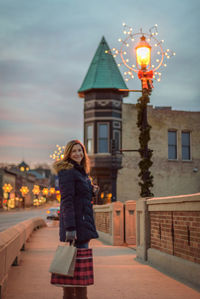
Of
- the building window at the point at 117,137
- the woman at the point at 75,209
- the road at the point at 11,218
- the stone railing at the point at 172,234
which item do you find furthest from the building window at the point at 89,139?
the woman at the point at 75,209

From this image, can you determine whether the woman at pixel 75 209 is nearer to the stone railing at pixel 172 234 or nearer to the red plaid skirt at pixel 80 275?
the red plaid skirt at pixel 80 275

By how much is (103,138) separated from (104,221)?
13.2 m

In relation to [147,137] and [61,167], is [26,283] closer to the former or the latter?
[61,167]

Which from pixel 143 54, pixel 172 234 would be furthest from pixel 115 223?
pixel 172 234

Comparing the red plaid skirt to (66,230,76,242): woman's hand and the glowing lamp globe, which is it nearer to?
(66,230,76,242): woman's hand

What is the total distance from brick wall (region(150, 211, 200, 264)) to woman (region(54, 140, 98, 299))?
7.71ft

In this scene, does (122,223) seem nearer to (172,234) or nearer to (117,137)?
(172,234)

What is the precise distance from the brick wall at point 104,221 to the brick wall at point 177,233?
629 centimetres

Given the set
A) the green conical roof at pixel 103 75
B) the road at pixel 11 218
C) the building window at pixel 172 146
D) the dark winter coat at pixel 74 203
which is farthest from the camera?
the building window at pixel 172 146

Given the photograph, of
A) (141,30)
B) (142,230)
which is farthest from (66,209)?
(141,30)

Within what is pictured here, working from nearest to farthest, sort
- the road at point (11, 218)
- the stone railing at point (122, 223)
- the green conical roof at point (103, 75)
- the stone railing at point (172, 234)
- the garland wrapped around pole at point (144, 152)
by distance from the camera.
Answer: the stone railing at point (172, 234), the garland wrapped around pole at point (144, 152), the stone railing at point (122, 223), the road at point (11, 218), the green conical roof at point (103, 75)

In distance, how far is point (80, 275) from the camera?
452 centimetres

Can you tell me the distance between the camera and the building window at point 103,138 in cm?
2960

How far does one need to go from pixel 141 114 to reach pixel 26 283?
6.61 m
